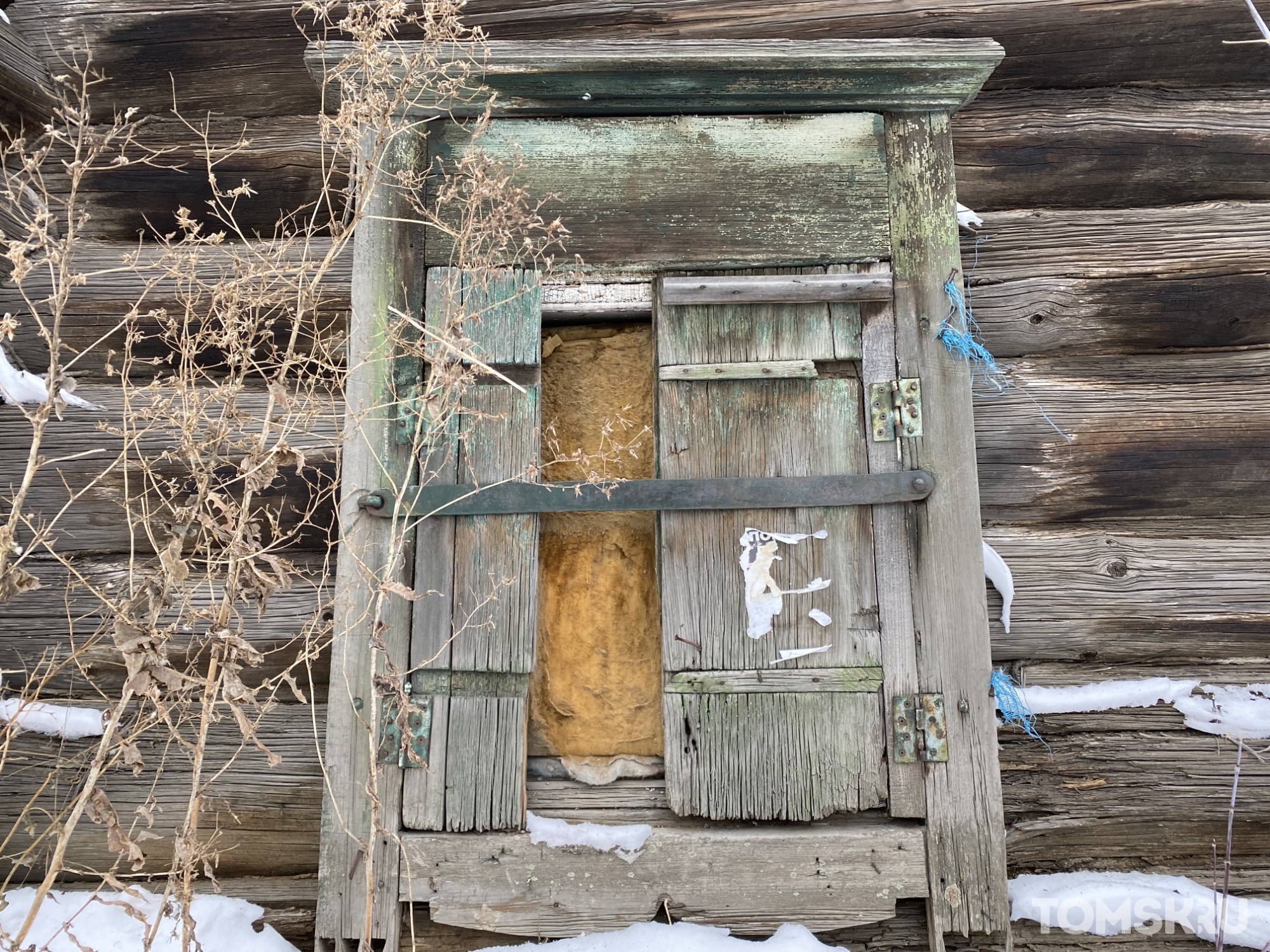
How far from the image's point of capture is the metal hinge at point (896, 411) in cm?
213

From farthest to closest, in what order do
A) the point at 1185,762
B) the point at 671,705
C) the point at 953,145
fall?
the point at 953,145
the point at 1185,762
the point at 671,705

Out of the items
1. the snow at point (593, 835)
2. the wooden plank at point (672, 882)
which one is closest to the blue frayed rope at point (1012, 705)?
the wooden plank at point (672, 882)

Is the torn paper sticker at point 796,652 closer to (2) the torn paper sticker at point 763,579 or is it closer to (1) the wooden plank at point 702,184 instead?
(2) the torn paper sticker at point 763,579

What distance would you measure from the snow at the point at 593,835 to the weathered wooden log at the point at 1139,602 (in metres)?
1.08

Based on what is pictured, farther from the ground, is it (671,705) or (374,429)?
(374,429)

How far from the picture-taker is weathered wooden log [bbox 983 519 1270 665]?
7.86 ft

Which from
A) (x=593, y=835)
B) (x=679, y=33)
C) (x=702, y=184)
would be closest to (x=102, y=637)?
(x=593, y=835)

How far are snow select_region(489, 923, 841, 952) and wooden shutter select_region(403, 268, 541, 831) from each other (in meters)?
0.30

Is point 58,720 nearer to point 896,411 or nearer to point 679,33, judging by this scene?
point 896,411

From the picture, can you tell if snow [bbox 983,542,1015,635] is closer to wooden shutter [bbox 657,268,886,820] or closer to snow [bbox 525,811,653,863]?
wooden shutter [bbox 657,268,886,820]

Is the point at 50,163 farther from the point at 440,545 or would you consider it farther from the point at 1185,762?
the point at 1185,762

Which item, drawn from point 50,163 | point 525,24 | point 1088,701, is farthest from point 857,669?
point 50,163

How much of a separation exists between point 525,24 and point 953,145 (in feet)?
4.17

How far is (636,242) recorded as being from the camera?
2.16 metres
